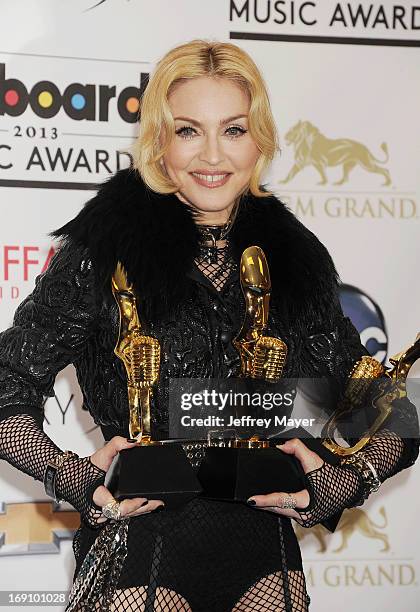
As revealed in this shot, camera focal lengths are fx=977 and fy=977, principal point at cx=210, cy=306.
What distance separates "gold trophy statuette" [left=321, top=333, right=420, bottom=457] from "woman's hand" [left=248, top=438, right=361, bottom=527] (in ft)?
0.29

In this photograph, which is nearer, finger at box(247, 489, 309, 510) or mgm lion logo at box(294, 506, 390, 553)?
finger at box(247, 489, 309, 510)

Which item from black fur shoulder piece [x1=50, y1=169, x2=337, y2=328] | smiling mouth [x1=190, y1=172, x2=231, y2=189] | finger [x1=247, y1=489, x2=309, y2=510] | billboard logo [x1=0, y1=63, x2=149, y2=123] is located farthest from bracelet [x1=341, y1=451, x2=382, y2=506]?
billboard logo [x1=0, y1=63, x2=149, y2=123]

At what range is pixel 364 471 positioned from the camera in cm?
154

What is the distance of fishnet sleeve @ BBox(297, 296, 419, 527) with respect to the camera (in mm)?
1444

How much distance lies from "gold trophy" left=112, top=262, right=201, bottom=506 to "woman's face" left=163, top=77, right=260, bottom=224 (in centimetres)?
22

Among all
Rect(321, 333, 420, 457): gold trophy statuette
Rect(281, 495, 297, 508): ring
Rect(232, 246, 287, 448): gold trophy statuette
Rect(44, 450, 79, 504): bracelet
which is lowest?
Rect(281, 495, 297, 508): ring

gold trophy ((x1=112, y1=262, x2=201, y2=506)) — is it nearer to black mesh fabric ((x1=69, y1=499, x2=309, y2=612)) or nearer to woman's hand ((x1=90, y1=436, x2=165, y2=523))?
woman's hand ((x1=90, y1=436, x2=165, y2=523))

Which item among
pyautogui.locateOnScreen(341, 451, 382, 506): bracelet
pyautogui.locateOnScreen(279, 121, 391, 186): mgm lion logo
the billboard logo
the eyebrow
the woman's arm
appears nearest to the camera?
the woman's arm

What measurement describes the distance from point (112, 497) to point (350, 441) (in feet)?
1.55

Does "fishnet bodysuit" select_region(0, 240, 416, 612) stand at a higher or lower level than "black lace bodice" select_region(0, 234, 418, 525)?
lower

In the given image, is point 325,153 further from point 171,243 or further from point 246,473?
point 246,473

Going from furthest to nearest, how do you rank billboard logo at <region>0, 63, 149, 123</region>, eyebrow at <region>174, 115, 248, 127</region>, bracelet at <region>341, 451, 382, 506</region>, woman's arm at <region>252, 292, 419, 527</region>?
billboard logo at <region>0, 63, 149, 123</region>
eyebrow at <region>174, 115, 248, 127</region>
bracelet at <region>341, 451, 382, 506</region>
woman's arm at <region>252, 292, 419, 527</region>

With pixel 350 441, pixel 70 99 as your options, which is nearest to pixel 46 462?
pixel 350 441

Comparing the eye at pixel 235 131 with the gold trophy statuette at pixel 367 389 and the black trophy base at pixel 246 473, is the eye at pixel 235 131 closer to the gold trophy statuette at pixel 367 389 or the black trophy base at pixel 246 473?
the gold trophy statuette at pixel 367 389
